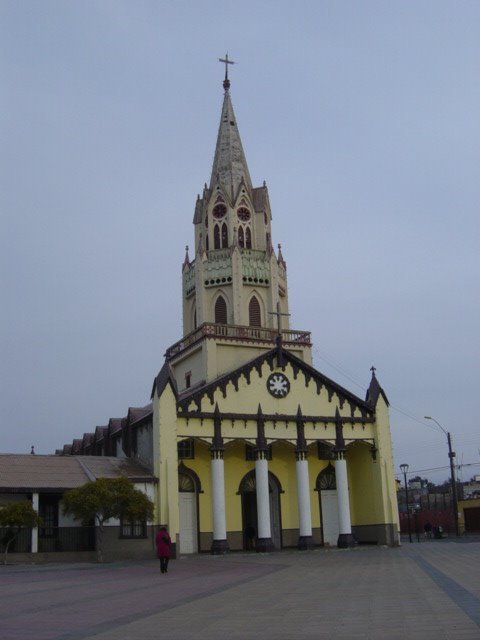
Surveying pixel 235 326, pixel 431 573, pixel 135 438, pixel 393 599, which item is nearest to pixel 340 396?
pixel 235 326

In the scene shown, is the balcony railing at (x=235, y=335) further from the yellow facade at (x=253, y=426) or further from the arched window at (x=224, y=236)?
the arched window at (x=224, y=236)

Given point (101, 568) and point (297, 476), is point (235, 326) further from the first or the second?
point (101, 568)

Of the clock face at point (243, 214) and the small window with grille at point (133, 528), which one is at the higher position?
the clock face at point (243, 214)

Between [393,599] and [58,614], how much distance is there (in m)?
6.73

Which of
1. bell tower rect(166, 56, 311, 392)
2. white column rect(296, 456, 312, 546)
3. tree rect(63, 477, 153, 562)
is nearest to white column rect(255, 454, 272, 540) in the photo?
white column rect(296, 456, 312, 546)

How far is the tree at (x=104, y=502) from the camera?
1324 inches

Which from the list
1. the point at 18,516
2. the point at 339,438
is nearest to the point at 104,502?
the point at 18,516

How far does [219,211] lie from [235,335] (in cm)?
1102

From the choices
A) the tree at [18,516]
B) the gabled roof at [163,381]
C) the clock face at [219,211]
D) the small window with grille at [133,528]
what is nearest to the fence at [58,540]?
the tree at [18,516]

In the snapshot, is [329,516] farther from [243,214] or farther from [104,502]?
[243,214]

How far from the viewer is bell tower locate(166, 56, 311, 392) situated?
4722 cm

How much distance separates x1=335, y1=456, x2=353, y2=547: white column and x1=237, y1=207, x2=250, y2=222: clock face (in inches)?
744

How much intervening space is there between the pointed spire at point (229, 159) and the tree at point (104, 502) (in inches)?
1013

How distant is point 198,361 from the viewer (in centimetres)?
4750
